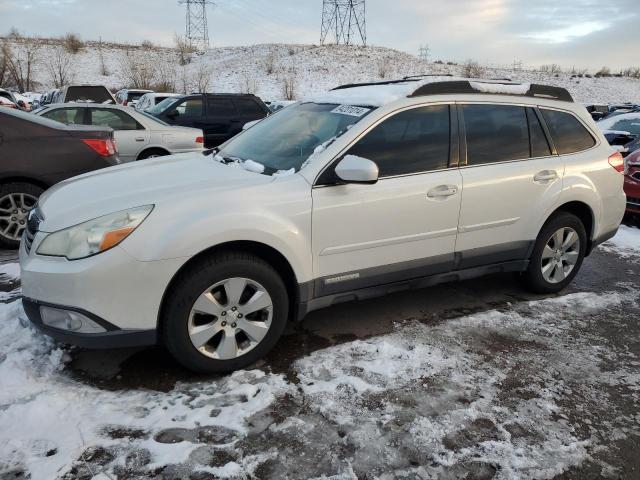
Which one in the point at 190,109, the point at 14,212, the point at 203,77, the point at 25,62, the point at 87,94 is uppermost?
the point at 25,62

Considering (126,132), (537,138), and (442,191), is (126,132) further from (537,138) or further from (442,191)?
(537,138)

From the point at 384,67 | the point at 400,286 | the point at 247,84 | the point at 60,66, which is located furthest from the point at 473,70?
the point at 400,286

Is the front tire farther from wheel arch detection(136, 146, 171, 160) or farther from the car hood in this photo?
wheel arch detection(136, 146, 171, 160)

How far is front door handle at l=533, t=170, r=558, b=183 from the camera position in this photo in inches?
159

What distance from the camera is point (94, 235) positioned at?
8.90ft

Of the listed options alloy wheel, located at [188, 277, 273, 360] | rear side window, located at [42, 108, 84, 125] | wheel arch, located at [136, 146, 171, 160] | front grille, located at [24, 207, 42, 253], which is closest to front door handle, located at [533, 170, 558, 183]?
alloy wheel, located at [188, 277, 273, 360]

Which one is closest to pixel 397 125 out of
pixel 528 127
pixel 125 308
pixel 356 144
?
pixel 356 144

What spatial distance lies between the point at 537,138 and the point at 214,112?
8.82m

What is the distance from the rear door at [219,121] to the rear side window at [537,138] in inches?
330

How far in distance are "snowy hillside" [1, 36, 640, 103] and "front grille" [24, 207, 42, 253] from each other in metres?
37.2

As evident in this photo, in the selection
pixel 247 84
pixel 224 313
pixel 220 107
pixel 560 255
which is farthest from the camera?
pixel 247 84

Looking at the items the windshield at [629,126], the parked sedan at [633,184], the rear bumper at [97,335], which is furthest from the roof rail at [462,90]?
the windshield at [629,126]

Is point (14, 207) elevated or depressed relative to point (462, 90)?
depressed

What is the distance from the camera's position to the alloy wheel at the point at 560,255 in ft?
14.3
